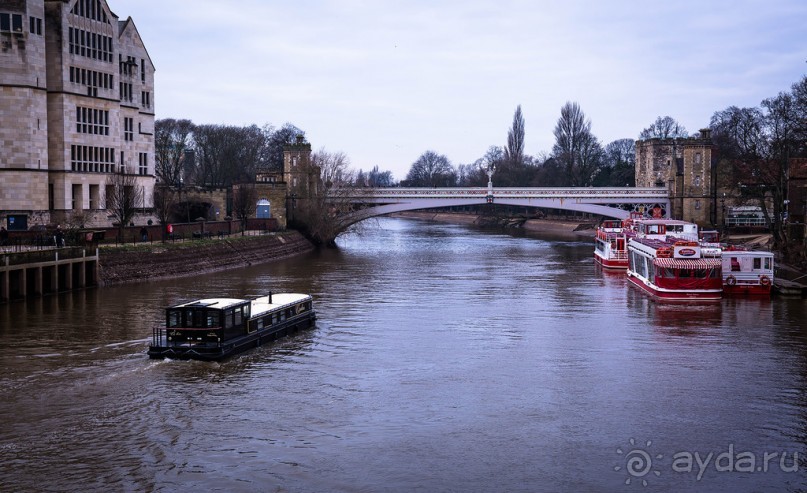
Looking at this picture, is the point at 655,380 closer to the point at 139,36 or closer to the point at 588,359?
the point at 588,359

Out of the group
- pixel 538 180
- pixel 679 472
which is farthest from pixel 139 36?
pixel 538 180

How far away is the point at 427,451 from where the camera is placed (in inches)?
944

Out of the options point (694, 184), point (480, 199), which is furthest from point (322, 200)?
point (694, 184)

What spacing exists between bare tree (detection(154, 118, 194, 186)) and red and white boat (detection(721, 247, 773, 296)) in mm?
75058

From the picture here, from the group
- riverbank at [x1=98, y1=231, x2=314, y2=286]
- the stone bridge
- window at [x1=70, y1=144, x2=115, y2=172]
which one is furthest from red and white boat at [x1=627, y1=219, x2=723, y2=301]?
window at [x1=70, y1=144, x2=115, y2=172]

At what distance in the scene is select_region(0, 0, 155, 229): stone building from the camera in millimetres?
63594

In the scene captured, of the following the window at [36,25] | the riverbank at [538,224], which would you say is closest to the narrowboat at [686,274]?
the window at [36,25]

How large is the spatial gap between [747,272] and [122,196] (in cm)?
4564

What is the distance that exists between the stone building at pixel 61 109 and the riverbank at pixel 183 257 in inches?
347

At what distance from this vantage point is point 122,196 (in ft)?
229

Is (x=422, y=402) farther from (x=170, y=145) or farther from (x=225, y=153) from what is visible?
(x=225, y=153)

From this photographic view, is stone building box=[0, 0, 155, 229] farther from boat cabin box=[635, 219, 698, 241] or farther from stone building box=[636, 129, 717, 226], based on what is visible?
stone building box=[636, 129, 717, 226]

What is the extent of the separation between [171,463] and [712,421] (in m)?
15.5

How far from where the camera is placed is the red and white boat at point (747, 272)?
52.9m
